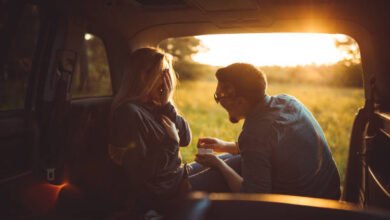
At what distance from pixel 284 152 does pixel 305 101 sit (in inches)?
73.7

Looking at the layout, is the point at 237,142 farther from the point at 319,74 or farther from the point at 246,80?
the point at 319,74

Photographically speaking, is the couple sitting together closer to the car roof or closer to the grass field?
the car roof

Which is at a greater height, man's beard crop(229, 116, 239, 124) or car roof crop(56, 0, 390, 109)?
car roof crop(56, 0, 390, 109)

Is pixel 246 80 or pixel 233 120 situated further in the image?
pixel 233 120

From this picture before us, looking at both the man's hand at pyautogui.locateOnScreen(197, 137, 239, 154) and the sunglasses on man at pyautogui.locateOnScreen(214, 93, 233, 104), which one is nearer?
the sunglasses on man at pyautogui.locateOnScreen(214, 93, 233, 104)

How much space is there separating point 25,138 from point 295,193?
1636 millimetres

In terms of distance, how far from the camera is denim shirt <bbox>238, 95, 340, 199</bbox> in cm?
197

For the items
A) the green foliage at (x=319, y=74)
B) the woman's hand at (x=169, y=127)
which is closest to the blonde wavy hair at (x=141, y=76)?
the woman's hand at (x=169, y=127)

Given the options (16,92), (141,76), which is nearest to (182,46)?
(141,76)

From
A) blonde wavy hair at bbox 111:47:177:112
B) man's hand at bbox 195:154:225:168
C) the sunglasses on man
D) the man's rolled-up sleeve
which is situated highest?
blonde wavy hair at bbox 111:47:177:112

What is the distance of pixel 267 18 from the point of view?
2.72 m

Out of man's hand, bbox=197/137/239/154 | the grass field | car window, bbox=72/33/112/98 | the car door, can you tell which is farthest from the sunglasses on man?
the grass field

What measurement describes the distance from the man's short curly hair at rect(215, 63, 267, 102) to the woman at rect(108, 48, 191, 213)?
470 mm

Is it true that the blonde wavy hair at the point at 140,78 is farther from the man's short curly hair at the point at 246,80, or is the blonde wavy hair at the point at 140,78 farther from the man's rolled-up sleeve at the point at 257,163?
the man's rolled-up sleeve at the point at 257,163
